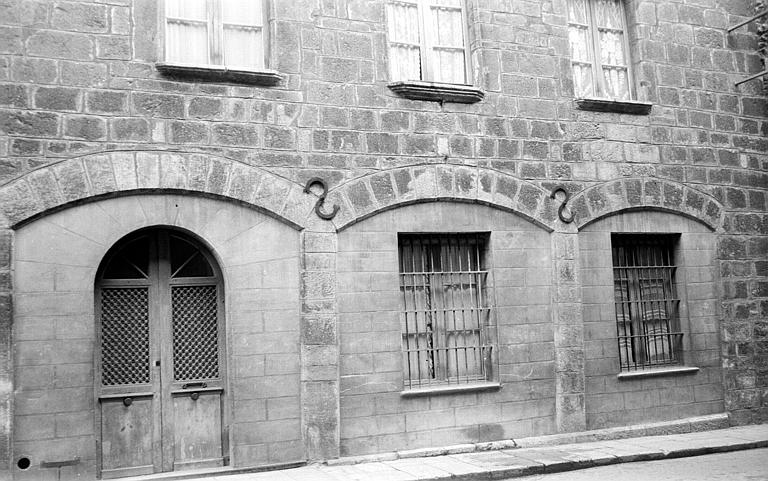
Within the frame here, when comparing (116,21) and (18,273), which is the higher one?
(116,21)

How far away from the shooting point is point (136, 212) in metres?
7.84

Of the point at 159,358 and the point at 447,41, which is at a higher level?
the point at 447,41

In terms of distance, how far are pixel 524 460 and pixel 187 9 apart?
6.07 m

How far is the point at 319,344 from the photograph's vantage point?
27.7 feet

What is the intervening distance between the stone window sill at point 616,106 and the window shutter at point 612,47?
0.90 ft

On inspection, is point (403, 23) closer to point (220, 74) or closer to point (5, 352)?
point (220, 74)

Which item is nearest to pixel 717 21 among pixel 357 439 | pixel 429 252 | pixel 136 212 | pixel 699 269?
pixel 699 269

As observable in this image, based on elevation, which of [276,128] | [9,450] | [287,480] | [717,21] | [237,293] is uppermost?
[717,21]

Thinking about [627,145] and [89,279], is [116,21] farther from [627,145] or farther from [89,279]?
[627,145]

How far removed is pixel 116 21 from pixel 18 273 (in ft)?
8.80

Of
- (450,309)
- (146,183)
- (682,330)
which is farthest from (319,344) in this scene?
(682,330)

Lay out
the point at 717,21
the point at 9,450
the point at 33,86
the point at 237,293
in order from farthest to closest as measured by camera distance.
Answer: the point at 717,21
the point at 237,293
the point at 33,86
the point at 9,450

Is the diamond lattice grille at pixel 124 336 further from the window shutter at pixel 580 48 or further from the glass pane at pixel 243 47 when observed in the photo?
the window shutter at pixel 580 48

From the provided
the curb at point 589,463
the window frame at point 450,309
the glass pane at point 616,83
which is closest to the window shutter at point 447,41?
the window frame at point 450,309
